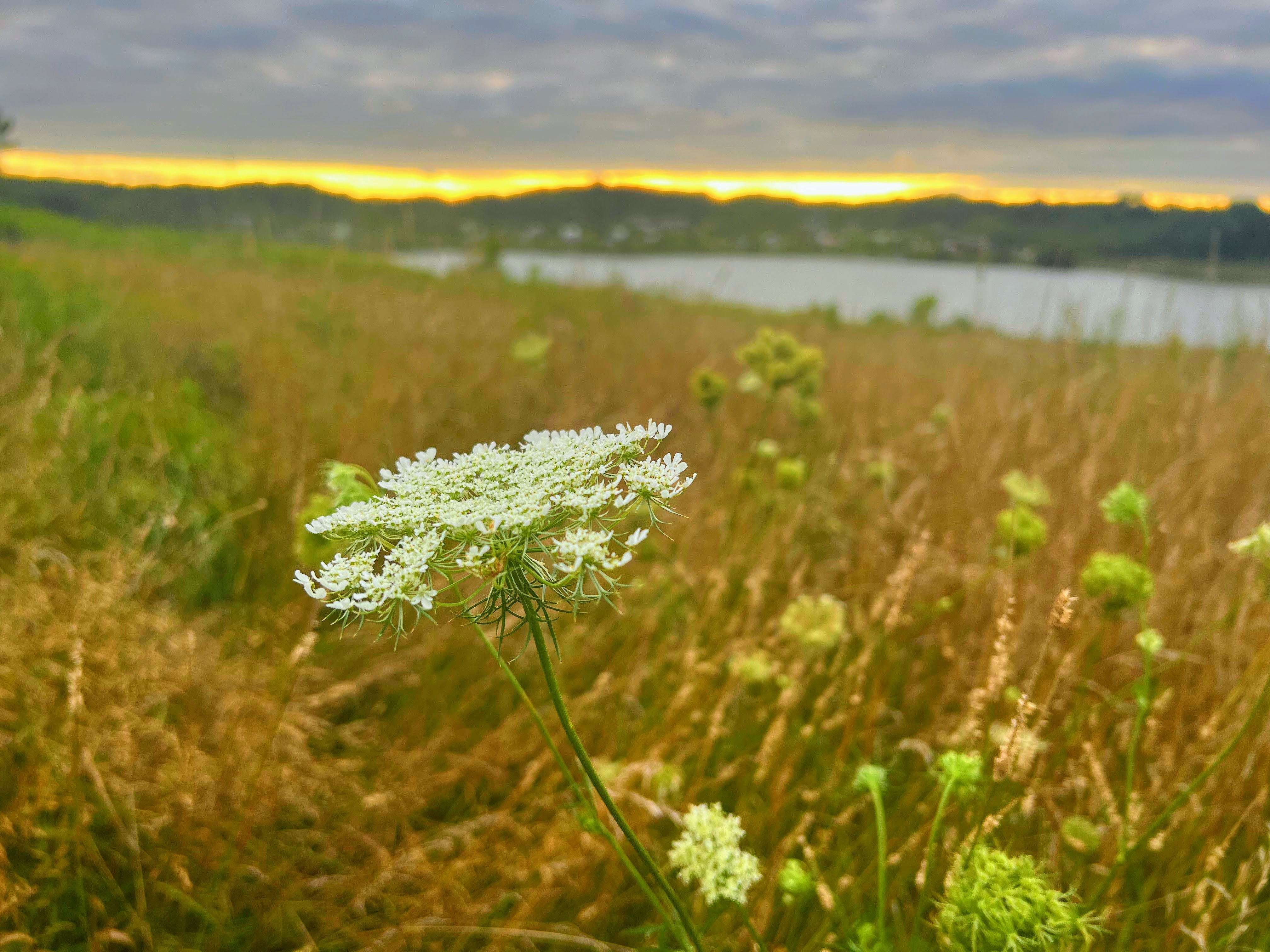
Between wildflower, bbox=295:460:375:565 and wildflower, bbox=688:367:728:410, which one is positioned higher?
wildflower, bbox=688:367:728:410

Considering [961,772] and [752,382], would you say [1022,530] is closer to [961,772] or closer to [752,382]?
[961,772]

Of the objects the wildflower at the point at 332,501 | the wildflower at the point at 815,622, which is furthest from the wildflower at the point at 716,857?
the wildflower at the point at 815,622

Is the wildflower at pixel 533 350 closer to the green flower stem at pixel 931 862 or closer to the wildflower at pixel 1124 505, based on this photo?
the wildflower at pixel 1124 505

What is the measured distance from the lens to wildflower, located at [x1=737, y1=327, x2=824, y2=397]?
11.1 feet

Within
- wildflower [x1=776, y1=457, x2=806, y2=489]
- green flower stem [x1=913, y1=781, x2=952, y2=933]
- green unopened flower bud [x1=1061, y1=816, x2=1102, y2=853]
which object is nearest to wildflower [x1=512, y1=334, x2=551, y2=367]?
wildflower [x1=776, y1=457, x2=806, y2=489]

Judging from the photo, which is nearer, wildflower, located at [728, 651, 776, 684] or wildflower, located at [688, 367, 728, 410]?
wildflower, located at [728, 651, 776, 684]

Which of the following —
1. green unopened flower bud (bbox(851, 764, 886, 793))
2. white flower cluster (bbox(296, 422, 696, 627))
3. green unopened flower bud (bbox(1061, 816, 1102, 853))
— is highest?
white flower cluster (bbox(296, 422, 696, 627))

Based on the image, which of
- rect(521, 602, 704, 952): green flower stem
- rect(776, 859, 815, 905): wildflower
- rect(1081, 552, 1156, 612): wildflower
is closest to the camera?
rect(521, 602, 704, 952): green flower stem

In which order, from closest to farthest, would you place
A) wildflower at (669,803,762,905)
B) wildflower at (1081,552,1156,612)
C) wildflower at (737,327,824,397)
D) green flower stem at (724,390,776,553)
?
wildflower at (669,803,762,905), wildflower at (1081,552,1156,612), green flower stem at (724,390,776,553), wildflower at (737,327,824,397)

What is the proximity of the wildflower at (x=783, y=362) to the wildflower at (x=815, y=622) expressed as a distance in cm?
140

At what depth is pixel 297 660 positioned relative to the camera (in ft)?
5.47

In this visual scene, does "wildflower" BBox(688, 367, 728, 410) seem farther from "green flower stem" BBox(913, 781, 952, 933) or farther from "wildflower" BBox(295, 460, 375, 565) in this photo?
"green flower stem" BBox(913, 781, 952, 933)

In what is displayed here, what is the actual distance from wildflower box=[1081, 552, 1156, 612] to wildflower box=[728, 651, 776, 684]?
85 centimetres

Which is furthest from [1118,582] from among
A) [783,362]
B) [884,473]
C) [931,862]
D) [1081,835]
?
[783,362]
